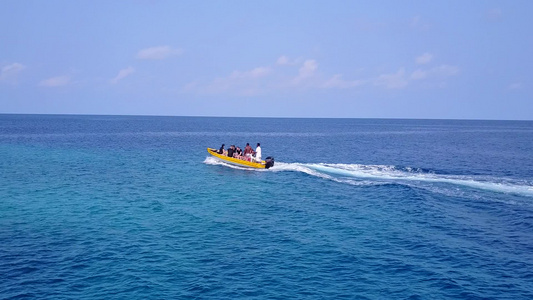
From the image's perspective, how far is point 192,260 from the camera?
21.0m

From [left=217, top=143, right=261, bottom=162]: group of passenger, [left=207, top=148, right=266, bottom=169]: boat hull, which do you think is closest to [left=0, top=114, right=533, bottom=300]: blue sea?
[left=207, top=148, right=266, bottom=169]: boat hull

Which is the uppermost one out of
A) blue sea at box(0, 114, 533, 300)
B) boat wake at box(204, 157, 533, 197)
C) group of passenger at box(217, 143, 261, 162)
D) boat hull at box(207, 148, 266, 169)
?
group of passenger at box(217, 143, 261, 162)

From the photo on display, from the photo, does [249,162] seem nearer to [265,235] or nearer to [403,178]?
[403,178]

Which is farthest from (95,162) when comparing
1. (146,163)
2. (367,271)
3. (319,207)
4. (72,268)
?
(367,271)

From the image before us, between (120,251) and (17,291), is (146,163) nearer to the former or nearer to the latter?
(120,251)

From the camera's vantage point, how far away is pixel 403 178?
4372 centimetres

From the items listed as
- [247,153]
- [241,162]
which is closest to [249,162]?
[247,153]

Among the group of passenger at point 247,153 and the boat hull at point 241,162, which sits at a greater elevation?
the group of passenger at point 247,153

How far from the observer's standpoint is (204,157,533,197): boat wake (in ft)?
129

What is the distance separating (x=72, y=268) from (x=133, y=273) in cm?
296

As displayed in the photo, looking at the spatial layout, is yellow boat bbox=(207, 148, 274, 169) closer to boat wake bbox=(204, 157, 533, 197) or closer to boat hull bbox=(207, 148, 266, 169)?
boat hull bbox=(207, 148, 266, 169)

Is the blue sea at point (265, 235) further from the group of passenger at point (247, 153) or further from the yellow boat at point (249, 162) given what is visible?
the group of passenger at point (247, 153)

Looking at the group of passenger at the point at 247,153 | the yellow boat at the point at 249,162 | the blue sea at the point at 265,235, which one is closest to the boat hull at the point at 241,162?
the yellow boat at the point at 249,162

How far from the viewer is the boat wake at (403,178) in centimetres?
3944
